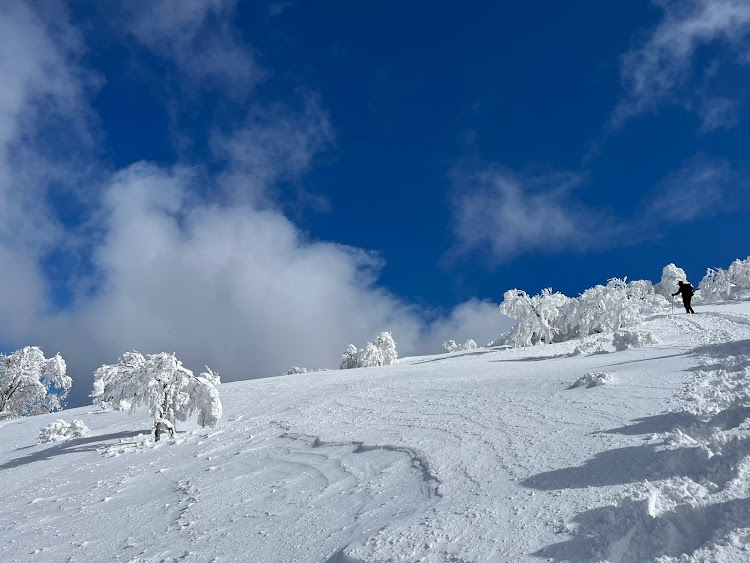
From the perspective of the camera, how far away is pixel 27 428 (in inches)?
1006

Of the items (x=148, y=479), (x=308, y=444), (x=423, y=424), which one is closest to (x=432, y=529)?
(x=423, y=424)

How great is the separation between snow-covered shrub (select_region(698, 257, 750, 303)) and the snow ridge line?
197 feet

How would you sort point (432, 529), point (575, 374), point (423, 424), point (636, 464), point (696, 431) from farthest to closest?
point (575, 374), point (423, 424), point (696, 431), point (636, 464), point (432, 529)

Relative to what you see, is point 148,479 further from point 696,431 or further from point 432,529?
point 696,431

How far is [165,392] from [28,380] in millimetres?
27563

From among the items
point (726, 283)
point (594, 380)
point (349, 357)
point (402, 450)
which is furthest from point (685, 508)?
point (726, 283)

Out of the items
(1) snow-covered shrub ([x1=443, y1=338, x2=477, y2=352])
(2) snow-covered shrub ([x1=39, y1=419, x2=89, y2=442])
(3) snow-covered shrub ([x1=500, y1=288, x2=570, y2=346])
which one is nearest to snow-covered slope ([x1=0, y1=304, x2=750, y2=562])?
(2) snow-covered shrub ([x1=39, y1=419, x2=89, y2=442])

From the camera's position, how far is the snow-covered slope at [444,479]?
5.04 meters

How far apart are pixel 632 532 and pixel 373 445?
21.5 ft

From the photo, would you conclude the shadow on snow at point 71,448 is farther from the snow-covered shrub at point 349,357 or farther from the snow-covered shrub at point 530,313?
the snow-covered shrub at point 349,357

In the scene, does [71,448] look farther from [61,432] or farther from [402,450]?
A: [402,450]

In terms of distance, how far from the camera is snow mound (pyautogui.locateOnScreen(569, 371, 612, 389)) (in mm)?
12202

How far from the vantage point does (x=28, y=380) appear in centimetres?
3575

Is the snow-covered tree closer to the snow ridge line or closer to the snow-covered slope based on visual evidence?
the snow-covered slope
